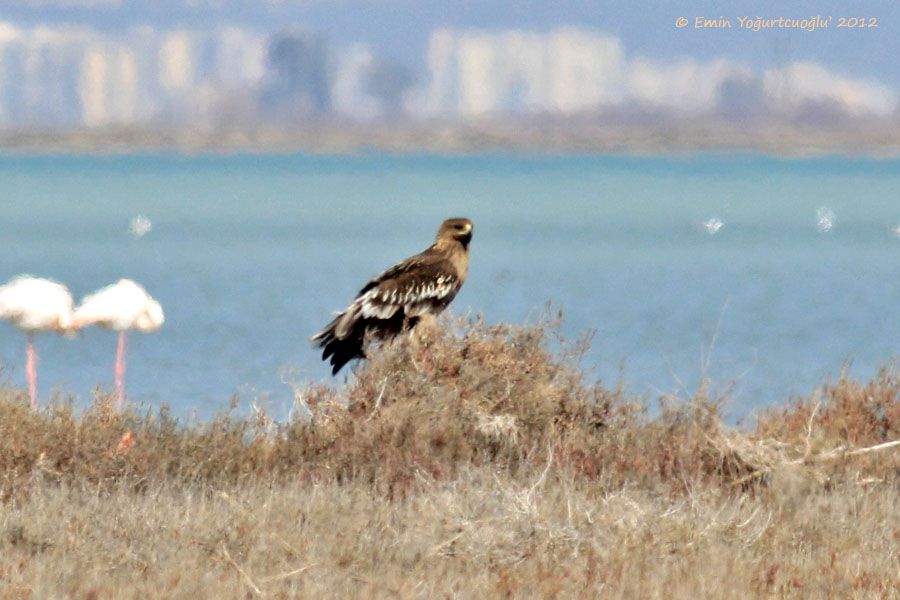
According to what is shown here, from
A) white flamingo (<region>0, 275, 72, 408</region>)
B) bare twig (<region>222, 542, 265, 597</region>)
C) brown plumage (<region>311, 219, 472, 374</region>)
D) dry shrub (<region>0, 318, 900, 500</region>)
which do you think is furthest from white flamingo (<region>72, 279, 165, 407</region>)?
bare twig (<region>222, 542, 265, 597</region>)

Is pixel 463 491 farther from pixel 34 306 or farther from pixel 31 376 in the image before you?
pixel 34 306

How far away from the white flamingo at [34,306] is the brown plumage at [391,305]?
2107mm

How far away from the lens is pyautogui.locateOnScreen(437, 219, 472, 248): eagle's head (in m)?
11.6

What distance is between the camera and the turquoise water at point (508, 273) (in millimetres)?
18297

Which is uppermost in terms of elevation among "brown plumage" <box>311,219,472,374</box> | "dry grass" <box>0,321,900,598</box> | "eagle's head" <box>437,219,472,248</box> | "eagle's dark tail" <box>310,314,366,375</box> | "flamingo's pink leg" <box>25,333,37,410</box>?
"eagle's head" <box>437,219,472,248</box>

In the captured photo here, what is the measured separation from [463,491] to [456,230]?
396 cm

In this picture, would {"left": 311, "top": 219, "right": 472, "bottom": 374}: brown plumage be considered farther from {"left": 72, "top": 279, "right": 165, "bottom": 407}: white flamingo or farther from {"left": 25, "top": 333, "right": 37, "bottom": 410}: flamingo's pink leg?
{"left": 25, "top": 333, "right": 37, "bottom": 410}: flamingo's pink leg

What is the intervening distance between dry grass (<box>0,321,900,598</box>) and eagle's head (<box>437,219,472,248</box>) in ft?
6.06

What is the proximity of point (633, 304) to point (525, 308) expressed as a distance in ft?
13.3

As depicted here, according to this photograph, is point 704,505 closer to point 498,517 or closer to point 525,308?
point 498,517

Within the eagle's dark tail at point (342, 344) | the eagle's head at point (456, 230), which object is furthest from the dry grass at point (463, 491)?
the eagle's head at point (456, 230)

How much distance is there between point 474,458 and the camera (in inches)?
361

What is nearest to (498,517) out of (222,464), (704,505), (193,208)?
(704,505)

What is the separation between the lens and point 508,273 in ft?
40.1
